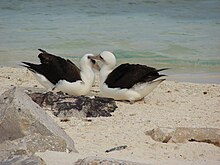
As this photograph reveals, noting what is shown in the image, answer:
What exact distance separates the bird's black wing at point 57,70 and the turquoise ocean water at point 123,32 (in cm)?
305

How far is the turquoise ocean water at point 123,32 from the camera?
1236 centimetres

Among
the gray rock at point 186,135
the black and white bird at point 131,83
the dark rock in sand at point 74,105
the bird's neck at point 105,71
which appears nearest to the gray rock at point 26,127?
the gray rock at point 186,135

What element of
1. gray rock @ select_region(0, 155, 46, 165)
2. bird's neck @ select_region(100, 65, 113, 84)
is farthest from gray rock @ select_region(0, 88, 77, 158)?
bird's neck @ select_region(100, 65, 113, 84)

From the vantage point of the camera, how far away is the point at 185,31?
52.4 feet

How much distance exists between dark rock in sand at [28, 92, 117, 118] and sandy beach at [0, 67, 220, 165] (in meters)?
0.11

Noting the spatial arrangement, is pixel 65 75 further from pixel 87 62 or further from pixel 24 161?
pixel 24 161

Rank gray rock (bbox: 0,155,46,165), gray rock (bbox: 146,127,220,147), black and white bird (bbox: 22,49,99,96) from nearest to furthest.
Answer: gray rock (bbox: 0,155,46,165), gray rock (bbox: 146,127,220,147), black and white bird (bbox: 22,49,99,96)

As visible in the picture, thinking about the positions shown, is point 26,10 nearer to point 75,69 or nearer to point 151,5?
point 151,5

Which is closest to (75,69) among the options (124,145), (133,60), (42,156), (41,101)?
(41,101)

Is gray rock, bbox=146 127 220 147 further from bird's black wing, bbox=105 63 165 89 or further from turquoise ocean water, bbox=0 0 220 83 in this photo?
turquoise ocean water, bbox=0 0 220 83

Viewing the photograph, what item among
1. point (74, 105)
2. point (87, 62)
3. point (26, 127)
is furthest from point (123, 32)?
point (26, 127)

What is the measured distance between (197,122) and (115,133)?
1.11 meters

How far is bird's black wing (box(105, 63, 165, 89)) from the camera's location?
793 cm

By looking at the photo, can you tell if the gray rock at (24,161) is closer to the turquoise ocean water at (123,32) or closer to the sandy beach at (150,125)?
the sandy beach at (150,125)
